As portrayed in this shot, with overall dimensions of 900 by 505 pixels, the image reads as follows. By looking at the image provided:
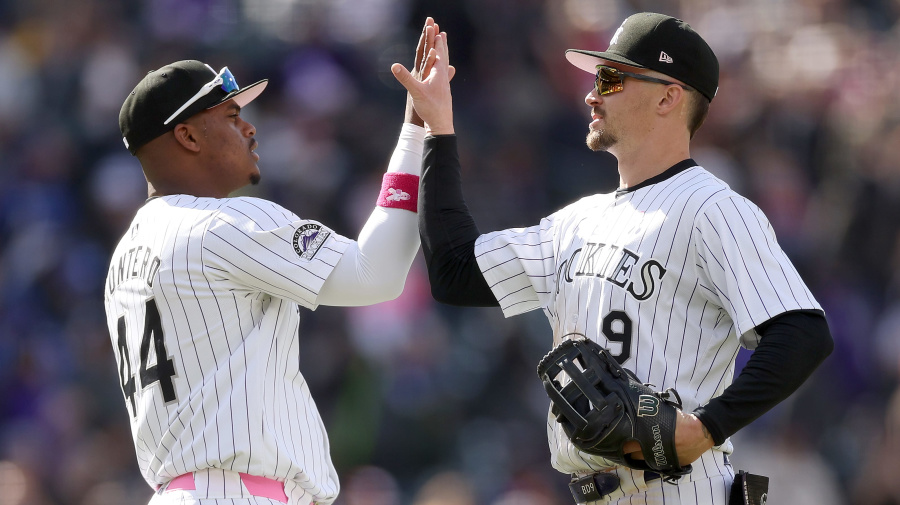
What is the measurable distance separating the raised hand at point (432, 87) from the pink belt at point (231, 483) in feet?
3.91

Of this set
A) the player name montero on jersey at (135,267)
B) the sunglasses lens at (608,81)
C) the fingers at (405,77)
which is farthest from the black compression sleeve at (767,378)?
the player name montero on jersey at (135,267)

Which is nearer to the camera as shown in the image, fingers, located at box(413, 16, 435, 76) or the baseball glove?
the baseball glove

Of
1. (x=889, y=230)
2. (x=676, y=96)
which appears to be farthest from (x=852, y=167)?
(x=676, y=96)

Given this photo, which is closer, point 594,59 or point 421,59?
point 594,59

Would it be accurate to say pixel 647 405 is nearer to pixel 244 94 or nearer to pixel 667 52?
pixel 667 52

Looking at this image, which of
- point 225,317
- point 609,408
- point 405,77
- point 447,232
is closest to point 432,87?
point 405,77

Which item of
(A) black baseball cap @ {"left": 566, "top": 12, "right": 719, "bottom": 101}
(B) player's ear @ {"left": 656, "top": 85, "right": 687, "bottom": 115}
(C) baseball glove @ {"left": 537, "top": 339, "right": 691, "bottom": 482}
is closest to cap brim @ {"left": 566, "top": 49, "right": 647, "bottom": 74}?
(A) black baseball cap @ {"left": 566, "top": 12, "right": 719, "bottom": 101}

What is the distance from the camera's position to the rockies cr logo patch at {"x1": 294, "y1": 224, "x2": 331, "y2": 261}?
3369 millimetres

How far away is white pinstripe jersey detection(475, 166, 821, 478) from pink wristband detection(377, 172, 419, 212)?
57 centimetres

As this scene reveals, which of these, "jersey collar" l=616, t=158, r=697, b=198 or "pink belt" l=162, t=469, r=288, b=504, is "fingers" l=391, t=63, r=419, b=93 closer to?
"jersey collar" l=616, t=158, r=697, b=198

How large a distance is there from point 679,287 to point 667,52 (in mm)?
700

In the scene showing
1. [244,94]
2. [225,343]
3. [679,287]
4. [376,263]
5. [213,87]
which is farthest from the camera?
[244,94]

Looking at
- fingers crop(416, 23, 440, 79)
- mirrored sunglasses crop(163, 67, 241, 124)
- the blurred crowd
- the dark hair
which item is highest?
fingers crop(416, 23, 440, 79)

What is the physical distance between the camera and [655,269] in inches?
123
